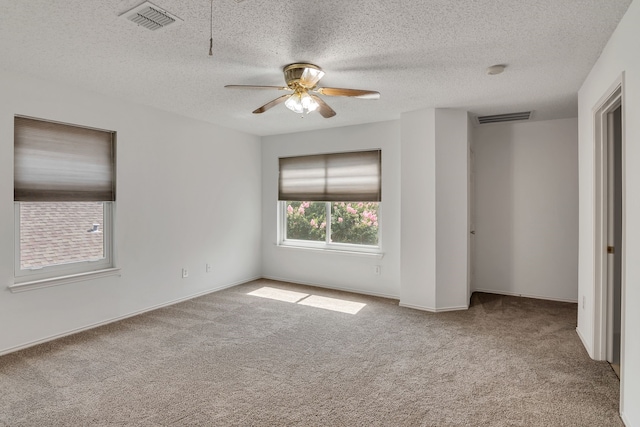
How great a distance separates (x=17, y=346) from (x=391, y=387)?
3.22m

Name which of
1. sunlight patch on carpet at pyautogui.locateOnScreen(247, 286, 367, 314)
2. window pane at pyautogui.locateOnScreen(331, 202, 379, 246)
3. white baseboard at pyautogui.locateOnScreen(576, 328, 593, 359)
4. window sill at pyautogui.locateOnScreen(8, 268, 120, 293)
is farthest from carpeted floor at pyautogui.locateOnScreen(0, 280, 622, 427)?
window pane at pyautogui.locateOnScreen(331, 202, 379, 246)

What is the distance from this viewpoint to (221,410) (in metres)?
2.26

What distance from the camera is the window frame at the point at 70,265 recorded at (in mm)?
3172

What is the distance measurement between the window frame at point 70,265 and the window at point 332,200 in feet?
8.55

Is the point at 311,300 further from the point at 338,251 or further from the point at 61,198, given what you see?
the point at 61,198

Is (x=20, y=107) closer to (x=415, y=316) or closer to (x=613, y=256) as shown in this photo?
A: (x=415, y=316)

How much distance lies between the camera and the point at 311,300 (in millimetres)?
4742

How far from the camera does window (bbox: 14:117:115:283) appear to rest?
10.5 ft

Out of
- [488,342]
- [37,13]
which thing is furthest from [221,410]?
[37,13]

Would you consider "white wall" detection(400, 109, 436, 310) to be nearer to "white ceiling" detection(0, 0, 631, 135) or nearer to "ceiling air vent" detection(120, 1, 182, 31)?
"white ceiling" detection(0, 0, 631, 135)

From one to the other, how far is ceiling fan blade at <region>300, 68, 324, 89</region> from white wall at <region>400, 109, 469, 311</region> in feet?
6.05

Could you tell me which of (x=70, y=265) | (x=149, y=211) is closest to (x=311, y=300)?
(x=149, y=211)

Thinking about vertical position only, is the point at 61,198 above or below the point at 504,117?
below

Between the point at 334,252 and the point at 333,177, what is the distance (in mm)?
1125
